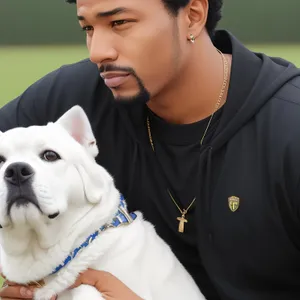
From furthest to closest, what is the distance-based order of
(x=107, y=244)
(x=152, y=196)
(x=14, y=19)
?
(x=14, y=19), (x=152, y=196), (x=107, y=244)

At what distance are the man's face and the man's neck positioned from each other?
0.08 m

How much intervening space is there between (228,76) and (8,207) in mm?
601

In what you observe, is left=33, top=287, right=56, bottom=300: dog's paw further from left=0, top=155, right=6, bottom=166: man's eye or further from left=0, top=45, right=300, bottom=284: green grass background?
left=0, top=45, right=300, bottom=284: green grass background

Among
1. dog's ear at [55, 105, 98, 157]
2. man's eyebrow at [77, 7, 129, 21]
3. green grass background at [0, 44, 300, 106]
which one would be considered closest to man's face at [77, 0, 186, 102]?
man's eyebrow at [77, 7, 129, 21]

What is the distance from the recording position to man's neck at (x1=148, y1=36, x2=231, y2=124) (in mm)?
1269

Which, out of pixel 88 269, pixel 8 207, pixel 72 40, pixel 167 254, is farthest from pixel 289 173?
pixel 72 40

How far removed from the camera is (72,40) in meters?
2.21

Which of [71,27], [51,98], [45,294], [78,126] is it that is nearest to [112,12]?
[78,126]

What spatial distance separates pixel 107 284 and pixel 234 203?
1.03ft

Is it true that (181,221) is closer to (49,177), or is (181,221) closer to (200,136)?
(200,136)

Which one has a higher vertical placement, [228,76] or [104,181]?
[228,76]

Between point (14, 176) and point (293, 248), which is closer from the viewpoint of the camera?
point (14, 176)

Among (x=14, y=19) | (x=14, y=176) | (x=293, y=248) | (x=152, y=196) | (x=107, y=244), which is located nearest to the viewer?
(x=14, y=176)

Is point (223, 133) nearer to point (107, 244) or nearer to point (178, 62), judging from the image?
point (178, 62)
